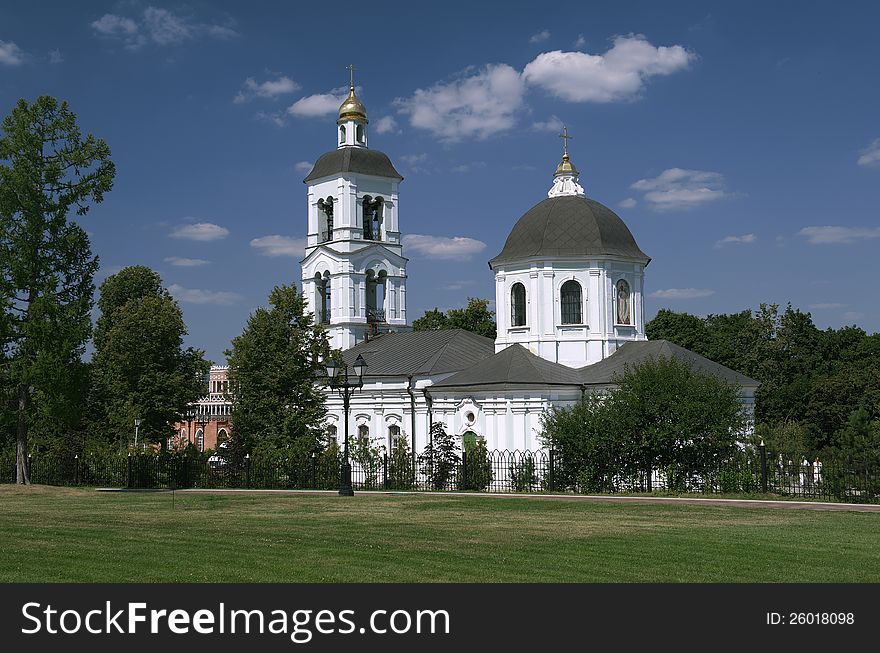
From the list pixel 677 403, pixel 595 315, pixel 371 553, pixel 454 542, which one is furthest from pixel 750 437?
pixel 371 553

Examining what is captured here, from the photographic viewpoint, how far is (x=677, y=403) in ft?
101

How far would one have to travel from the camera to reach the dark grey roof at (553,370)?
40.0 m

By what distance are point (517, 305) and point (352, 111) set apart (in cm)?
1986

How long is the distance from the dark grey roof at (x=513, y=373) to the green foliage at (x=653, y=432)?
8.15 metres

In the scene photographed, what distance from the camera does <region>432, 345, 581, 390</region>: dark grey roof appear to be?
39969mm

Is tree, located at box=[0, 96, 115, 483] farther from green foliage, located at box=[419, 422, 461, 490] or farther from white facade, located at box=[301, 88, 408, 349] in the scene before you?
white facade, located at box=[301, 88, 408, 349]

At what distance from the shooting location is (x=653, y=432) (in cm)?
3048

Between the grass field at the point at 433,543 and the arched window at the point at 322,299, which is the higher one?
the arched window at the point at 322,299

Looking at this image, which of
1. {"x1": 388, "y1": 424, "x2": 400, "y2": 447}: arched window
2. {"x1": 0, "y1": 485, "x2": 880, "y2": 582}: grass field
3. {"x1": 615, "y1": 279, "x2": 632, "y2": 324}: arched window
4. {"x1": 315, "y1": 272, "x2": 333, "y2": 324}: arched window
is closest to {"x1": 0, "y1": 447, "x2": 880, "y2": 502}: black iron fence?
{"x1": 0, "y1": 485, "x2": 880, "y2": 582}: grass field

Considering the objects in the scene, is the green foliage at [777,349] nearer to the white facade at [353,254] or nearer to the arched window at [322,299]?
the white facade at [353,254]

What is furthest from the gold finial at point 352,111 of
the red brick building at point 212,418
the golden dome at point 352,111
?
the red brick building at point 212,418

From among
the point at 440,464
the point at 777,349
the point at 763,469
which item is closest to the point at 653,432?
the point at 763,469

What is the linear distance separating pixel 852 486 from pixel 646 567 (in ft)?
47.3

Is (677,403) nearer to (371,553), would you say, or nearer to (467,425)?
(467,425)
